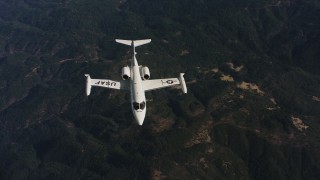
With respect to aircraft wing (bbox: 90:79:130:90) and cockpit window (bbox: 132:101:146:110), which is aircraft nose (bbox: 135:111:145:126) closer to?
cockpit window (bbox: 132:101:146:110)

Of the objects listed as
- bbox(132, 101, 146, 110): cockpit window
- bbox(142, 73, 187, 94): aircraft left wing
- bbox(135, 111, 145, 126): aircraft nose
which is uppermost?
bbox(142, 73, 187, 94): aircraft left wing

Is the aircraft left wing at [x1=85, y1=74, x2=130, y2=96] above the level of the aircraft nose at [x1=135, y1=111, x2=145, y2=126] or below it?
above

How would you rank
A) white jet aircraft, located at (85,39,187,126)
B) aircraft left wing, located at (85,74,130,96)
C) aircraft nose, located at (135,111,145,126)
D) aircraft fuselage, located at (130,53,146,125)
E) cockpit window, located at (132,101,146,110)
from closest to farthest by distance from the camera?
aircraft nose, located at (135,111,145,126), aircraft fuselage, located at (130,53,146,125), cockpit window, located at (132,101,146,110), white jet aircraft, located at (85,39,187,126), aircraft left wing, located at (85,74,130,96)

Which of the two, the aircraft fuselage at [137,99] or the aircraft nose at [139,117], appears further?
the aircraft fuselage at [137,99]

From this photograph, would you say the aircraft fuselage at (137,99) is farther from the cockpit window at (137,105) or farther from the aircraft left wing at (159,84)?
the aircraft left wing at (159,84)

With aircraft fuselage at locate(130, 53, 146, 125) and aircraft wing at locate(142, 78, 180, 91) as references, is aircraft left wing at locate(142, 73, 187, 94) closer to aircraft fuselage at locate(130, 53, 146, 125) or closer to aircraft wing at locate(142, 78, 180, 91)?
aircraft wing at locate(142, 78, 180, 91)

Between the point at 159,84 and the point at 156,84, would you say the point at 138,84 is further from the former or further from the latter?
the point at 159,84

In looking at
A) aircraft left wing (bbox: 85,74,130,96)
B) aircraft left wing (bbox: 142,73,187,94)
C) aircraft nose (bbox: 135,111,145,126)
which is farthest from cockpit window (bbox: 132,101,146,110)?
aircraft left wing (bbox: 85,74,130,96)

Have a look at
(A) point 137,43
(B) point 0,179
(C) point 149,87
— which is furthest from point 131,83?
(B) point 0,179

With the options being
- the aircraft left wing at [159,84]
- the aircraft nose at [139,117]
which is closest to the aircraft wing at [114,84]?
the aircraft left wing at [159,84]

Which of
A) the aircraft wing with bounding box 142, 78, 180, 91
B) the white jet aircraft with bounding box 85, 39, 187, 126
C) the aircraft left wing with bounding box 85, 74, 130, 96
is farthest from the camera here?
the aircraft left wing with bounding box 85, 74, 130, 96

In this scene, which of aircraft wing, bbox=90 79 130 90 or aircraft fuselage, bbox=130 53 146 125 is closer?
aircraft fuselage, bbox=130 53 146 125
